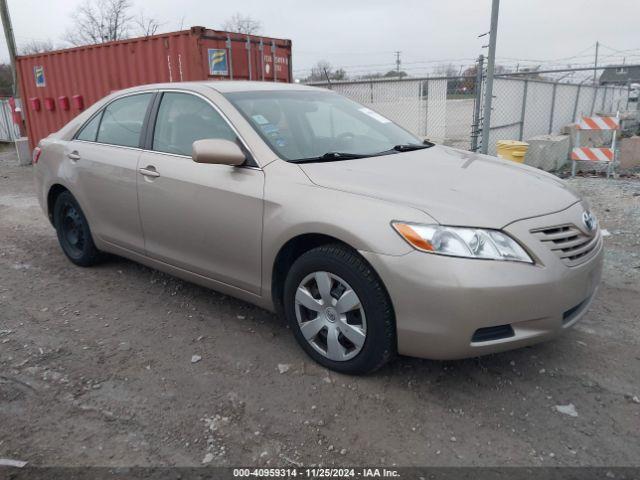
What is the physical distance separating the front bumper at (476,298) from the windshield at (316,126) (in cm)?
102

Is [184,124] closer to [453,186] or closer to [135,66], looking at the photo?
[453,186]

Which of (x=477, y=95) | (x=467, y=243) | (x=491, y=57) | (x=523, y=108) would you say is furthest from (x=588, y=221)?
(x=523, y=108)

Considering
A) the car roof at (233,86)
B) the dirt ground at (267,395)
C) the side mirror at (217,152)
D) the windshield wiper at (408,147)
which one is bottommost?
the dirt ground at (267,395)

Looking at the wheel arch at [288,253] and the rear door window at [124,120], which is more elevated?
the rear door window at [124,120]

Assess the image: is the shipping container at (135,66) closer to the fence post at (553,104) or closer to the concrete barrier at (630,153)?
the concrete barrier at (630,153)

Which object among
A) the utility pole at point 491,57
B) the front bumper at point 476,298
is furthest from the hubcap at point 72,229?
the utility pole at point 491,57

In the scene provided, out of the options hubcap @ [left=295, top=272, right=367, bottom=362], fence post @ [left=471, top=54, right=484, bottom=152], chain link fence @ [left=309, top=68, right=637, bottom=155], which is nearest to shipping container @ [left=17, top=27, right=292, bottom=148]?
chain link fence @ [left=309, top=68, right=637, bottom=155]

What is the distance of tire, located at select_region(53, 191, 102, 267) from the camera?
4707mm

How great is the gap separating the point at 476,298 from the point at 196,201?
6.25 ft

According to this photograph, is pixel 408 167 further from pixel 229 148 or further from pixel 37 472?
pixel 37 472

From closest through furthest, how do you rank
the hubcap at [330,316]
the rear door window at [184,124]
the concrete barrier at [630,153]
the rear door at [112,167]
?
the hubcap at [330,316]
the rear door window at [184,124]
the rear door at [112,167]
the concrete barrier at [630,153]

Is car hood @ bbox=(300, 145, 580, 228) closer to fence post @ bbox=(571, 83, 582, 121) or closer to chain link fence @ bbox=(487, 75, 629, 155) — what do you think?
chain link fence @ bbox=(487, 75, 629, 155)

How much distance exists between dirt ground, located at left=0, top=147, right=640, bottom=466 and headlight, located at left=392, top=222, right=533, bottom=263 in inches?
32.1

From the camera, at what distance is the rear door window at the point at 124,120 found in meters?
4.10
